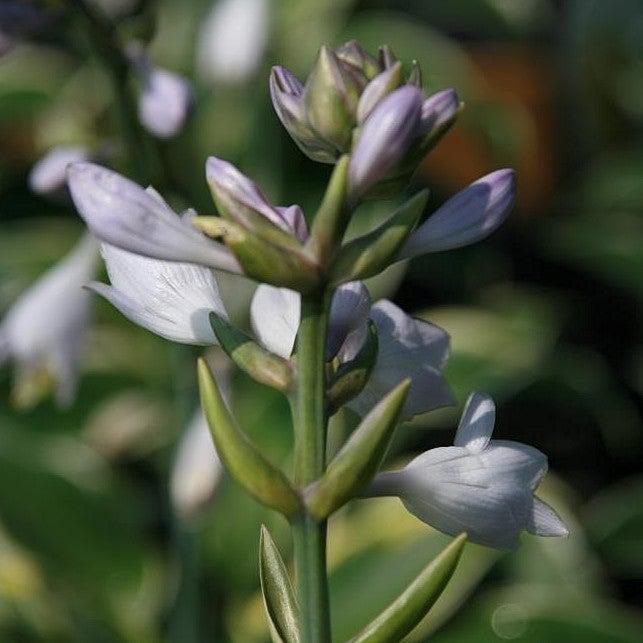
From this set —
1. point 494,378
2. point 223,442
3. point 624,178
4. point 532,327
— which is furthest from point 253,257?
point 624,178

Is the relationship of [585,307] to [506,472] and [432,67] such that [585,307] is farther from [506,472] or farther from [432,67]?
[506,472]

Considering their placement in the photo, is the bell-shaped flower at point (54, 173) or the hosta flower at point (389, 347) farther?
the bell-shaped flower at point (54, 173)

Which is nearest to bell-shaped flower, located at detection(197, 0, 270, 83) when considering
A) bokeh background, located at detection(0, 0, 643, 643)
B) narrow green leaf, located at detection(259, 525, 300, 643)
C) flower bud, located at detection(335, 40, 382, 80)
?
bokeh background, located at detection(0, 0, 643, 643)

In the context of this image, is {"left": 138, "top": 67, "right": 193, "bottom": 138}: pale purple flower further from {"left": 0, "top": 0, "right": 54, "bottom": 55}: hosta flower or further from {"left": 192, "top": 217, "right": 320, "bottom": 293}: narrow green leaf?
{"left": 192, "top": 217, "right": 320, "bottom": 293}: narrow green leaf

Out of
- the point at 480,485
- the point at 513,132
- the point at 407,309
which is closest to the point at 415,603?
the point at 480,485

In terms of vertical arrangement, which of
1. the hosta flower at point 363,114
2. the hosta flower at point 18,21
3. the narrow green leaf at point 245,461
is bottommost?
the hosta flower at point 18,21

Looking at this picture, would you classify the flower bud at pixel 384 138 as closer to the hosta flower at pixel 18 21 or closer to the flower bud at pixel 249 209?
the flower bud at pixel 249 209

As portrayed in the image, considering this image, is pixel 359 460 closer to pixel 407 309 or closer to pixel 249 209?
pixel 249 209

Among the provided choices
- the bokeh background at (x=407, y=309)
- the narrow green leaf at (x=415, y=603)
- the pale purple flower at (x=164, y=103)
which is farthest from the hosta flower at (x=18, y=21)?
the narrow green leaf at (x=415, y=603)
